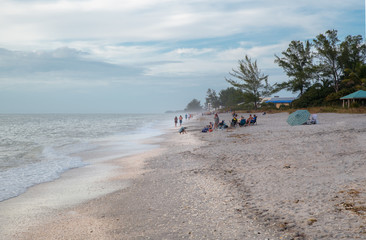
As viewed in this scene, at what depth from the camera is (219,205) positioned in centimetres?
601

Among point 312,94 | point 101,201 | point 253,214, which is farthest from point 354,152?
point 312,94

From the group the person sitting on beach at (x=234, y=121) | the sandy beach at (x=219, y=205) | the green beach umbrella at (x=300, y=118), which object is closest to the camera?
the sandy beach at (x=219, y=205)

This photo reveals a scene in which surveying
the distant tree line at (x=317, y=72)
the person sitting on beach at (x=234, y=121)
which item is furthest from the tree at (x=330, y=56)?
the person sitting on beach at (x=234, y=121)

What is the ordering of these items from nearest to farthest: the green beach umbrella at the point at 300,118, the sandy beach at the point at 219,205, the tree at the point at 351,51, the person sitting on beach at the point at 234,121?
the sandy beach at the point at 219,205 → the green beach umbrella at the point at 300,118 → the person sitting on beach at the point at 234,121 → the tree at the point at 351,51

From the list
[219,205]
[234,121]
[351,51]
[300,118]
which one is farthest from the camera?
[351,51]

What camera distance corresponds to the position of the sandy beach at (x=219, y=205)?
4699mm

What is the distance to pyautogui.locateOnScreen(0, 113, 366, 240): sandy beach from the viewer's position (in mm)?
4699

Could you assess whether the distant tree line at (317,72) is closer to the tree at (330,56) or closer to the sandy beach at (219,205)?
the tree at (330,56)

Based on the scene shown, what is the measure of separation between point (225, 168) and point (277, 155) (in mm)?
2366

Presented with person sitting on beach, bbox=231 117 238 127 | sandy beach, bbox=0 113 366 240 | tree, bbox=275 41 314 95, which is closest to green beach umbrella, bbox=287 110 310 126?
person sitting on beach, bbox=231 117 238 127

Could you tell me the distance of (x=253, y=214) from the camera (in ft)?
17.4

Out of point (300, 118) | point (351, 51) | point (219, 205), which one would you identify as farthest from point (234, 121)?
point (351, 51)

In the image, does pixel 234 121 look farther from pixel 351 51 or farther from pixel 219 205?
pixel 351 51

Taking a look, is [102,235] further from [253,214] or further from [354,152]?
[354,152]
